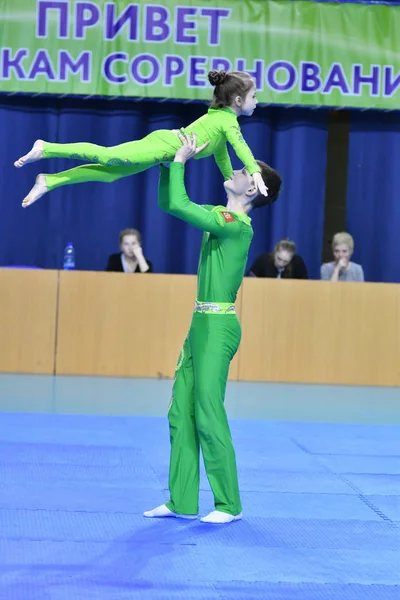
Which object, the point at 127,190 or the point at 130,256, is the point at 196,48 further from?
the point at 130,256

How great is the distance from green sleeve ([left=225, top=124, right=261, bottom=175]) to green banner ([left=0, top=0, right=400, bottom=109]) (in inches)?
209

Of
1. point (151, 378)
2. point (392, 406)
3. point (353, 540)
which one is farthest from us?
point (151, 378)

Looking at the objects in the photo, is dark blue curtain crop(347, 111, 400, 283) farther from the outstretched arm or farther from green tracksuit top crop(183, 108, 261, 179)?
the outstretched arm

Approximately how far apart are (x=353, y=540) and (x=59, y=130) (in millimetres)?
7200

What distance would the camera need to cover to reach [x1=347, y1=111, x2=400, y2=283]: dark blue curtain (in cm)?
1035

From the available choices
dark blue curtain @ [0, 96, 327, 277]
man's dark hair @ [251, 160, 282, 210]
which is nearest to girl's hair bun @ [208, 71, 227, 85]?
man's dark hair @ [251, 160, 282, 210]

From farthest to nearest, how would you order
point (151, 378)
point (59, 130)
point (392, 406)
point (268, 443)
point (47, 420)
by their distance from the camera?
point (59, 130)
point (151, 378)
point (392, 406)
point (47, 420)
point (268, 443)

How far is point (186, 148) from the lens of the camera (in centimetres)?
396

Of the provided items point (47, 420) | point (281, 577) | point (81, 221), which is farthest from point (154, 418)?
point (81, 221)

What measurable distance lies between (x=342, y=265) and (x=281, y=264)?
57 centimetres

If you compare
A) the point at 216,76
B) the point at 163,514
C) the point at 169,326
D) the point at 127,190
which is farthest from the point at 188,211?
the point at 127,190

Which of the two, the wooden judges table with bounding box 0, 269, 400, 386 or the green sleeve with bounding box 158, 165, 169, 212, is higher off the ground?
the green sleeve with bounding box 158, 165, 169, 212

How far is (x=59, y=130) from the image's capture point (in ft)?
33.4

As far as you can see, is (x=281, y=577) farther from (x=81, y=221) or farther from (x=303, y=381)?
(x=81, y=221)
